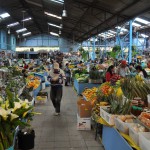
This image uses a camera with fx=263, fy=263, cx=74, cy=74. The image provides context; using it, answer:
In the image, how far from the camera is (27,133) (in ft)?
15.1

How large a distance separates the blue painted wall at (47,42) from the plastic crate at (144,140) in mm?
34896

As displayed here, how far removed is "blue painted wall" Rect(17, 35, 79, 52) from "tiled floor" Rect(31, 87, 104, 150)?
30.2 meters

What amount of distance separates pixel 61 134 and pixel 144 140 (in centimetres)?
311

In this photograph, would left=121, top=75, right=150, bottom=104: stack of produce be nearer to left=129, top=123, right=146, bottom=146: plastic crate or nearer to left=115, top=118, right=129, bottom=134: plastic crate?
left=115, top=118, right=129, bottom=134: plastic crate

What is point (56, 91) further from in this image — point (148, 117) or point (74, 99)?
point (148, 117)

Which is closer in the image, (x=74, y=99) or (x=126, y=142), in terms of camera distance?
(x=126, y=142)

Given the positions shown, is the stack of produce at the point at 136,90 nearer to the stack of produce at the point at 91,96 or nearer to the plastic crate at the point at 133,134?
the plastic crate at the point at 133,134

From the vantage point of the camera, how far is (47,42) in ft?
123

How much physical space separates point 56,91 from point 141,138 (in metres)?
4.69

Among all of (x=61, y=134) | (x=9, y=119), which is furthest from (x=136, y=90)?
(x=9, y=119)

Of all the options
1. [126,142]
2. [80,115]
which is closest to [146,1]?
[80,115]

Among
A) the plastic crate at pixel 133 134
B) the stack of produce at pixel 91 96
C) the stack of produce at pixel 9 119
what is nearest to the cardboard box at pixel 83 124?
the stack of produce at pixel 91 96

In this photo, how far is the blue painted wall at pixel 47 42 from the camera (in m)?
37.2

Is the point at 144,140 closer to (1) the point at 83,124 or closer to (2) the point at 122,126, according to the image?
(2) the point at 122,126
